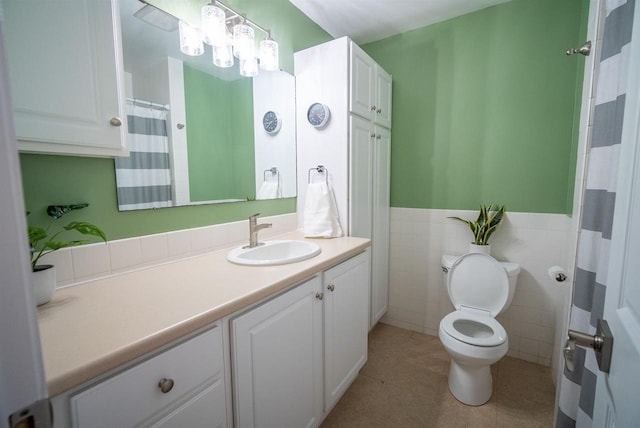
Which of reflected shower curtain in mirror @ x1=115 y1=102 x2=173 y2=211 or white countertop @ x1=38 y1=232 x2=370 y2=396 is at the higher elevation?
reflected shower curtain in mirror @ x1=115 y1=102 x2=173 y2=211

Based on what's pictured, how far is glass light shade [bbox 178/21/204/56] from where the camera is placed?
1.25m

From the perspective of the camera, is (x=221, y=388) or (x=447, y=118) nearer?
(x=221, y=388)

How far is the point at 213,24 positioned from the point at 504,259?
2285mm

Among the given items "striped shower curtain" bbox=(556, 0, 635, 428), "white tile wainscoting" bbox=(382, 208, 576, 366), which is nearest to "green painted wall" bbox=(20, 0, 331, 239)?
"white tile wainscoting" bbox=(382, 208, 576, 366)

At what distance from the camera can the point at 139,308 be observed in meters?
0.78

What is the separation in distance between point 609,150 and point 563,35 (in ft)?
4.82

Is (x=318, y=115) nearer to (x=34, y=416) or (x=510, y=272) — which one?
(x=510, y=272)

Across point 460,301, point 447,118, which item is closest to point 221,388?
point 460,301

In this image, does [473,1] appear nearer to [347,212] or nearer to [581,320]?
[347,212]

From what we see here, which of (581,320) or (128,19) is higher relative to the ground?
(128,19)

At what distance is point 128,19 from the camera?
109 cm

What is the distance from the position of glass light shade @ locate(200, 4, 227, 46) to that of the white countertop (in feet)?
3.44

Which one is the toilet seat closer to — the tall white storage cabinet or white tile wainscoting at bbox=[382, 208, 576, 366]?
white tile wainscoting at bbox=[382, 208, 576, 366]

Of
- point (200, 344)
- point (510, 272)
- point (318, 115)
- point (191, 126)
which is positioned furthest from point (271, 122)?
point (510, 272)
